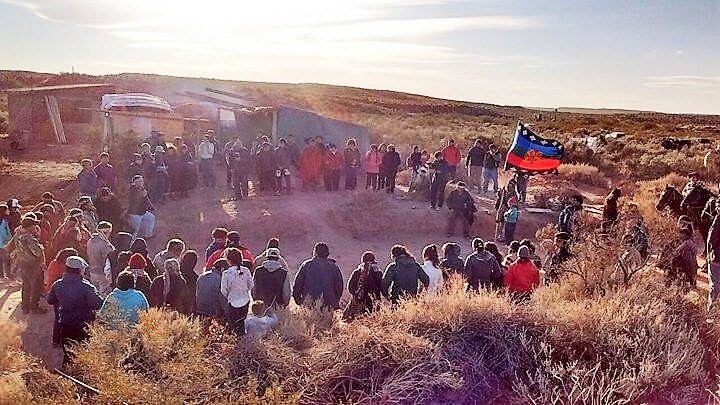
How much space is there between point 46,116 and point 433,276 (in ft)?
73.0

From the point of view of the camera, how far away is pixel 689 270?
356 inches

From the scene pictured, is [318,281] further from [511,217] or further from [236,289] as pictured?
[511,217]

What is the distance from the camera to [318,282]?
8289mm

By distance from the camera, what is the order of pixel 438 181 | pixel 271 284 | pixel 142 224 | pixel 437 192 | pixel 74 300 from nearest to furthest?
pixel 74 300
pixel 271 284
pixel 142 224
pixel 438 181
pixel 437 192

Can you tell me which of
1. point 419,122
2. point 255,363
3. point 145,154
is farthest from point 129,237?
point 419,122

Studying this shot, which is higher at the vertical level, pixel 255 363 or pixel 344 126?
pixel 344 126

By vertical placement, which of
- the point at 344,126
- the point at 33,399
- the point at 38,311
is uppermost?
the point at 344,126

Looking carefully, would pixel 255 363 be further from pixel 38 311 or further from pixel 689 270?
pixel 689 270

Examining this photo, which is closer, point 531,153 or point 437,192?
point 437,192

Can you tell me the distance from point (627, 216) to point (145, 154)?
32.6 ft

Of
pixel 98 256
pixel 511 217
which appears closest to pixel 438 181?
pixel 511 217

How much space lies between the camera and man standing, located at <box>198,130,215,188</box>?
15828 mm

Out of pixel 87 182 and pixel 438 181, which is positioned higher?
pixel 438 181

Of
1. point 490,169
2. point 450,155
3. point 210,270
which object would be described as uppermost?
point 450,155
